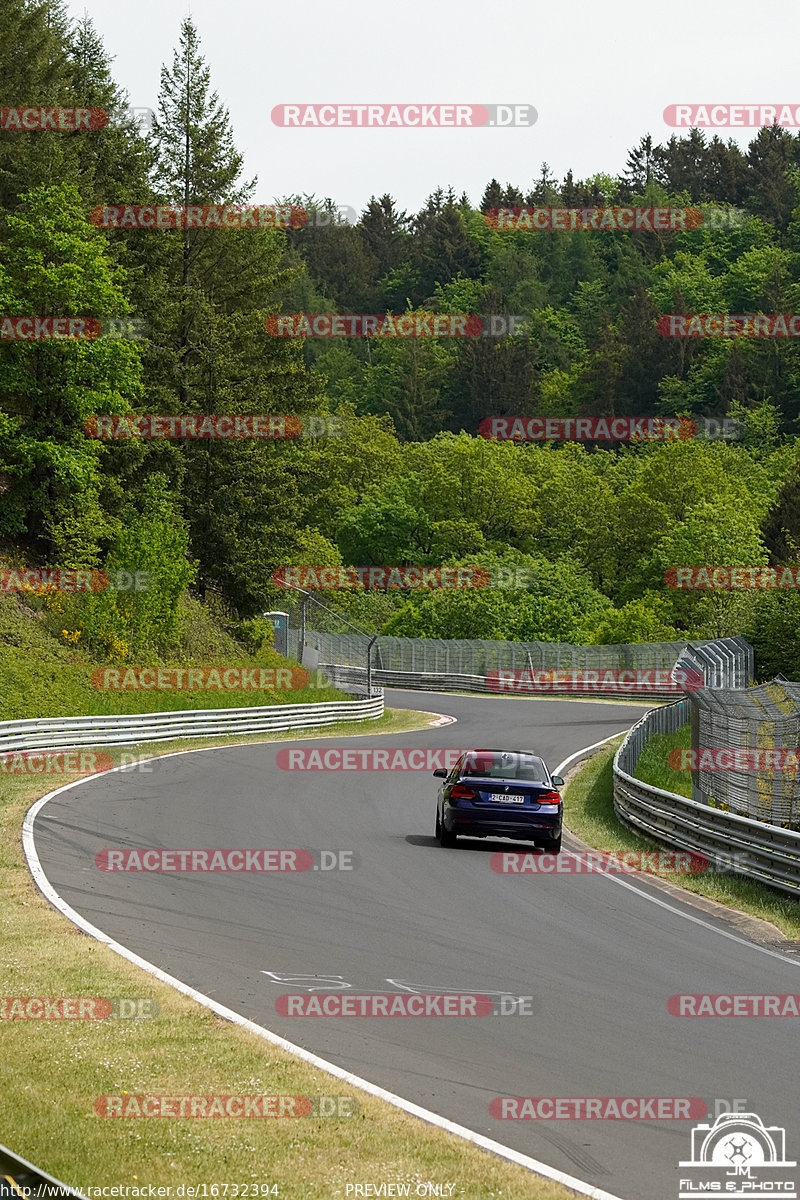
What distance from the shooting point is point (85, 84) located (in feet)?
203

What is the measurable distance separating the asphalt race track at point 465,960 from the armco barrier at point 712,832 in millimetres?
1293

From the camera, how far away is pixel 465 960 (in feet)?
A: 38.2

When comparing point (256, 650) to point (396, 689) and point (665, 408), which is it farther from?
point (665, 408)

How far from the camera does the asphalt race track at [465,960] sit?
7.81 meters

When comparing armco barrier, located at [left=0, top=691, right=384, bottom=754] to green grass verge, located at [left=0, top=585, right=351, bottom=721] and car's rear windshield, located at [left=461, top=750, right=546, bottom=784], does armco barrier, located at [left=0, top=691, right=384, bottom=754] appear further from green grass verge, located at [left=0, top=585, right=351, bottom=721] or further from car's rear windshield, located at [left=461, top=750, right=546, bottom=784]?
car's rear windshield, located at [left=461, top=750, right=546, bottom=784]

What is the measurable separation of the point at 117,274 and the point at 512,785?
32975 mm

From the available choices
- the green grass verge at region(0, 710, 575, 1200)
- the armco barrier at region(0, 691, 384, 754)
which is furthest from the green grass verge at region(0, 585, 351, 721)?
the green grass verge at region(0, 710, 575, 1200)

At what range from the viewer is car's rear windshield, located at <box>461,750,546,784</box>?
66.1 feet

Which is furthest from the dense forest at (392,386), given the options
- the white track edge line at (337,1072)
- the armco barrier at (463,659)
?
the white track edge line at (337,1072)

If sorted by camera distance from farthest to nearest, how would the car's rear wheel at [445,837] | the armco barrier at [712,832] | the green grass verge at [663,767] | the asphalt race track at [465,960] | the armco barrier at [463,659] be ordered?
the armco barrier at [463,659] < the green grass verge at [663,767] < the car's rear wheel at [445,837] < the armco barrier at [712,832] < the asphalt race track at [465,960]

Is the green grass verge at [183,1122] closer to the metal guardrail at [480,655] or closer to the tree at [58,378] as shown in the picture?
the tree at [58,378]

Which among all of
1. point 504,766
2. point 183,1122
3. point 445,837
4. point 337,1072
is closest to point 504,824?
point 445,837

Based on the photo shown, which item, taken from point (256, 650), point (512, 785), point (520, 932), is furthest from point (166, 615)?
point (520, 932)

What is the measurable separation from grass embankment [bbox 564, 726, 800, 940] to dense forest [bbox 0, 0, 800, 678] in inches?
722
